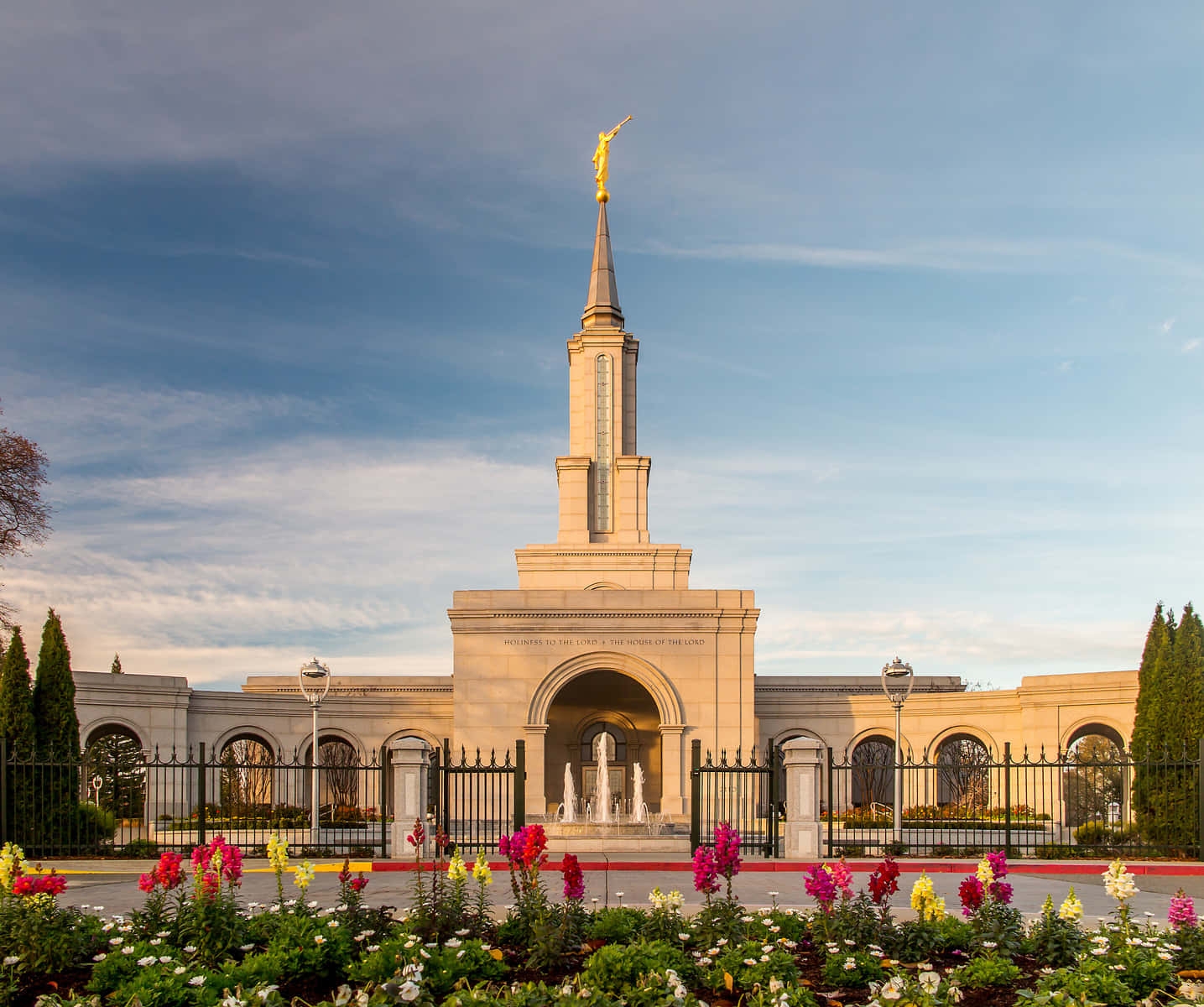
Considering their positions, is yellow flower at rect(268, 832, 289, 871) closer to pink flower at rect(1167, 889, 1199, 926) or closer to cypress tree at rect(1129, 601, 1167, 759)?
pink flower at rect(1167, 889, 1199, 926)

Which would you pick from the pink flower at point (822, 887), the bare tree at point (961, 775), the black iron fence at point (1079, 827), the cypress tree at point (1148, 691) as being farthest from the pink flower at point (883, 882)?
the bare tree at point (961, 775)

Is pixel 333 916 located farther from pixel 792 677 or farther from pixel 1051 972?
pixel 792 677

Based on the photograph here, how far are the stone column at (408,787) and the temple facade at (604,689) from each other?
11.6 meters

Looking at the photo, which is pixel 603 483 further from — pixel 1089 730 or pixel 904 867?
pixel 904 867

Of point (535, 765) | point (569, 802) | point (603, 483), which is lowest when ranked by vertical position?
point (569, 802)

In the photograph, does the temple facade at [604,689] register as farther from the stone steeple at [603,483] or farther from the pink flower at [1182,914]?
the pink flower at [1182,914]

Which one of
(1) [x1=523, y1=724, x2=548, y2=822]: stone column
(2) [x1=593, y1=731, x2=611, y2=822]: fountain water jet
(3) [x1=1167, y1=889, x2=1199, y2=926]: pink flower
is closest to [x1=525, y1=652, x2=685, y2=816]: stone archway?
(2) [x1=593, y1=731, x2=611, y2=822]: fountain water jet

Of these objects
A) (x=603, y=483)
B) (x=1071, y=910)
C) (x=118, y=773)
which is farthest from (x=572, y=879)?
(x=603, y=483)

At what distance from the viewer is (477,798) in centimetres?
2947

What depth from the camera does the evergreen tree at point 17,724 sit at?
20828 mm

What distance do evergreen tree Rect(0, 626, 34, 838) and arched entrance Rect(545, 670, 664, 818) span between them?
18.8m

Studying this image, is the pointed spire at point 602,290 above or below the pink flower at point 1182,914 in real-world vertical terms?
above

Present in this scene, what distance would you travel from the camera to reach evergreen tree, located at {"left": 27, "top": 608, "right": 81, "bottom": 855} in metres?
21.0

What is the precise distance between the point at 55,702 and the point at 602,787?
51.8 ft
